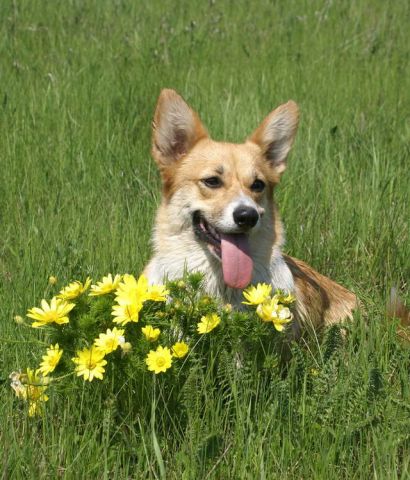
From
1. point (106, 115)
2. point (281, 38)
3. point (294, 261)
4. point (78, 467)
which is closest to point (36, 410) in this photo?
point (78, 467)

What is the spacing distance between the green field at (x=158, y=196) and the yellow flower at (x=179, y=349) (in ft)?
0.41

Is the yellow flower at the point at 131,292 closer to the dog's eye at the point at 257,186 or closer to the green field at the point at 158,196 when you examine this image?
the green field at the point at 158,196

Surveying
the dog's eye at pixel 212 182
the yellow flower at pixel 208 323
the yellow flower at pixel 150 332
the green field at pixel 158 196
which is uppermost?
the yellow flower at pixel 150 332

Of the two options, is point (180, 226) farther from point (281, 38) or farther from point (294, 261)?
point (281, 38)

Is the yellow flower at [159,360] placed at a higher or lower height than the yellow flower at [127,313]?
lower

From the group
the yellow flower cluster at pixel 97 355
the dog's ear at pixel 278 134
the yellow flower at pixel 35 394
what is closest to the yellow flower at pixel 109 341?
the yellow flower cluster at pixel 97 355

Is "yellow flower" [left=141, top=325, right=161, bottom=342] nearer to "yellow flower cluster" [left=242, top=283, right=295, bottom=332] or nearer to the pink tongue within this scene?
"yellow flower cluster" [left=242, top=283, right=295, bottom=332]

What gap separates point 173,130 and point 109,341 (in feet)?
4.86

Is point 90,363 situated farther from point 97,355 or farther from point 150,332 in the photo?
point 150,332

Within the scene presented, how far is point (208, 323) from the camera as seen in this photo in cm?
229

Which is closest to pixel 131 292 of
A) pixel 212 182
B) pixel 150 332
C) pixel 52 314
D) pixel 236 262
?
pixel 150 332

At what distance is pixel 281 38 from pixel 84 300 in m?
4.83

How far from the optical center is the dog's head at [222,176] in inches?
118

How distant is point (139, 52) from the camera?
19.0 feet
